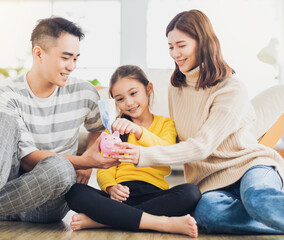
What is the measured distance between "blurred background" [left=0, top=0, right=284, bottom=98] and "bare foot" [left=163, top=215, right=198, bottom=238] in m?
3.39

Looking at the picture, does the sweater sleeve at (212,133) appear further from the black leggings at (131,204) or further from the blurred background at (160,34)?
the blurred background at (160,34)

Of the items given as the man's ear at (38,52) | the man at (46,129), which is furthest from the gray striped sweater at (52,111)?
the man's ear at (38,52)

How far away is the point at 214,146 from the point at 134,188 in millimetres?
332

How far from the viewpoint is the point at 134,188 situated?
4.78ft

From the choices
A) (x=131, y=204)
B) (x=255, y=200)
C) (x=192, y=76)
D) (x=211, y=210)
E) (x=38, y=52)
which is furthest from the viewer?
(x=38, y=52)

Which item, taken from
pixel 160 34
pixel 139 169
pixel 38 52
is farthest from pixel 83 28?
pixel 139 169

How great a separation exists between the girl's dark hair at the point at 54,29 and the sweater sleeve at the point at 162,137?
0.54 m

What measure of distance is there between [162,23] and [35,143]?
3.38 m

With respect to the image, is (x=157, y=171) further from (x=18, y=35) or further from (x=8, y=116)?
(x=18, y=35)

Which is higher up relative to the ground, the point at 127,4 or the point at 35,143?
the point at 127,4

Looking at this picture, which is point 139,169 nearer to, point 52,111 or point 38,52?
point 52,111

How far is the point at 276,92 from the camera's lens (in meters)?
2.02

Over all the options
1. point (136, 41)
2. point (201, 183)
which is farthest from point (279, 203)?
point (136, 41)

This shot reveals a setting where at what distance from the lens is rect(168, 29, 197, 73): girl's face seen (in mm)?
1514
